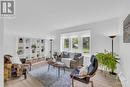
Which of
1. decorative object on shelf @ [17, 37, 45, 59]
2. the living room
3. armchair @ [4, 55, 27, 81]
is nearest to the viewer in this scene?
the living room

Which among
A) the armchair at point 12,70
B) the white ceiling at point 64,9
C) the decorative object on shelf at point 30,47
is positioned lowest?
the armchair at point 12,70

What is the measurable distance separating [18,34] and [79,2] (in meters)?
5.37

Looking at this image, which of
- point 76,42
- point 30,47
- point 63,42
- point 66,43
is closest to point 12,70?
point 30,47

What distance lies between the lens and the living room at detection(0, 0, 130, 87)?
3646mm

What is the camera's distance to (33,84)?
3.66m

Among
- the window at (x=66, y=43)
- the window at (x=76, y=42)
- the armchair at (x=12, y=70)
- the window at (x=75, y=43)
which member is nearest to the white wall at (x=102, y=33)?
the window at (x=76, y=42)

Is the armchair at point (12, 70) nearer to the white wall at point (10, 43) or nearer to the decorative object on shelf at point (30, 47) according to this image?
the white wall at point (10, 43)

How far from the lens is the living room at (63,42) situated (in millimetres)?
3646

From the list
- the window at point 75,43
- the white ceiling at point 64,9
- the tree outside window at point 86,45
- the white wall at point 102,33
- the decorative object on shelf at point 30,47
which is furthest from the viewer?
the decorative object on shelf at point 30,47

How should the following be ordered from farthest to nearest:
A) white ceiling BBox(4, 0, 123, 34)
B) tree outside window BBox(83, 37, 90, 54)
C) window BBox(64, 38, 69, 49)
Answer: window BBox(64, 38, 69, 49) < tree outside window BBox(83, 37, 90, 54) < white ceiling BBox(4, 0, 123, 34)

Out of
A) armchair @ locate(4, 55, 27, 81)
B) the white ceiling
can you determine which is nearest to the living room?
the white ceiling

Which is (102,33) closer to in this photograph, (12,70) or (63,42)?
(63,42)

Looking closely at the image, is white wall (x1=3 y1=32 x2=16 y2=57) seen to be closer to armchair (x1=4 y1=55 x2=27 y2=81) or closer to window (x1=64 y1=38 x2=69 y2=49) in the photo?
armchair (x1=4 y1=55 x2=27 y2=81)

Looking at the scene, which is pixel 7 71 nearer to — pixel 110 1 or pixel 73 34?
pixel 110 1
